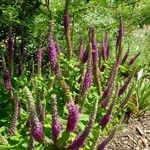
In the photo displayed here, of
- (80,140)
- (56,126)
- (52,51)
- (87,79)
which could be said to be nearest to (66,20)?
(52,51)

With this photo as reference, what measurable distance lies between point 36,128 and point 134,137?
11.9ft

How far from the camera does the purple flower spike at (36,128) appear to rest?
3.01 m

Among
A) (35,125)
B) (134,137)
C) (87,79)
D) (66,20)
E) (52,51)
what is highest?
(66,20)

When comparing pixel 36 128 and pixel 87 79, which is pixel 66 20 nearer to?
pixel 87 79

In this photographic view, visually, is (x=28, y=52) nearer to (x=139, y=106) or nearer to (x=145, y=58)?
(x=139, y=106)

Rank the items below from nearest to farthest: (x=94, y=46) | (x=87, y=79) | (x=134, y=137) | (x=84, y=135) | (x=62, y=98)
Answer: (x=84, y=135) < (x=87, y=79) < (x=94, y=46) < (x=62, y=98) < (x=134, y=137)

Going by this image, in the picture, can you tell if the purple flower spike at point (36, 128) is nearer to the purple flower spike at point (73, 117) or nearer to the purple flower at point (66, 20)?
the purple flower spike at point (73, 117)

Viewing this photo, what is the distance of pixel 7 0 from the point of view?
671cm

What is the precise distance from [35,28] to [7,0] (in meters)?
0.64

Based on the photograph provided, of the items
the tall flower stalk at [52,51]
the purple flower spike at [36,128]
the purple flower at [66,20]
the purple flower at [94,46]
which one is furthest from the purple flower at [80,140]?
the purple flower at [66,20]

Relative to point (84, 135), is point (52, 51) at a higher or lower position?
higher

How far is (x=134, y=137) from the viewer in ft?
21.1

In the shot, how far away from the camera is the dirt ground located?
20.0 ft

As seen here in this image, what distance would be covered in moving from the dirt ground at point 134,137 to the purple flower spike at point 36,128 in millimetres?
2943
